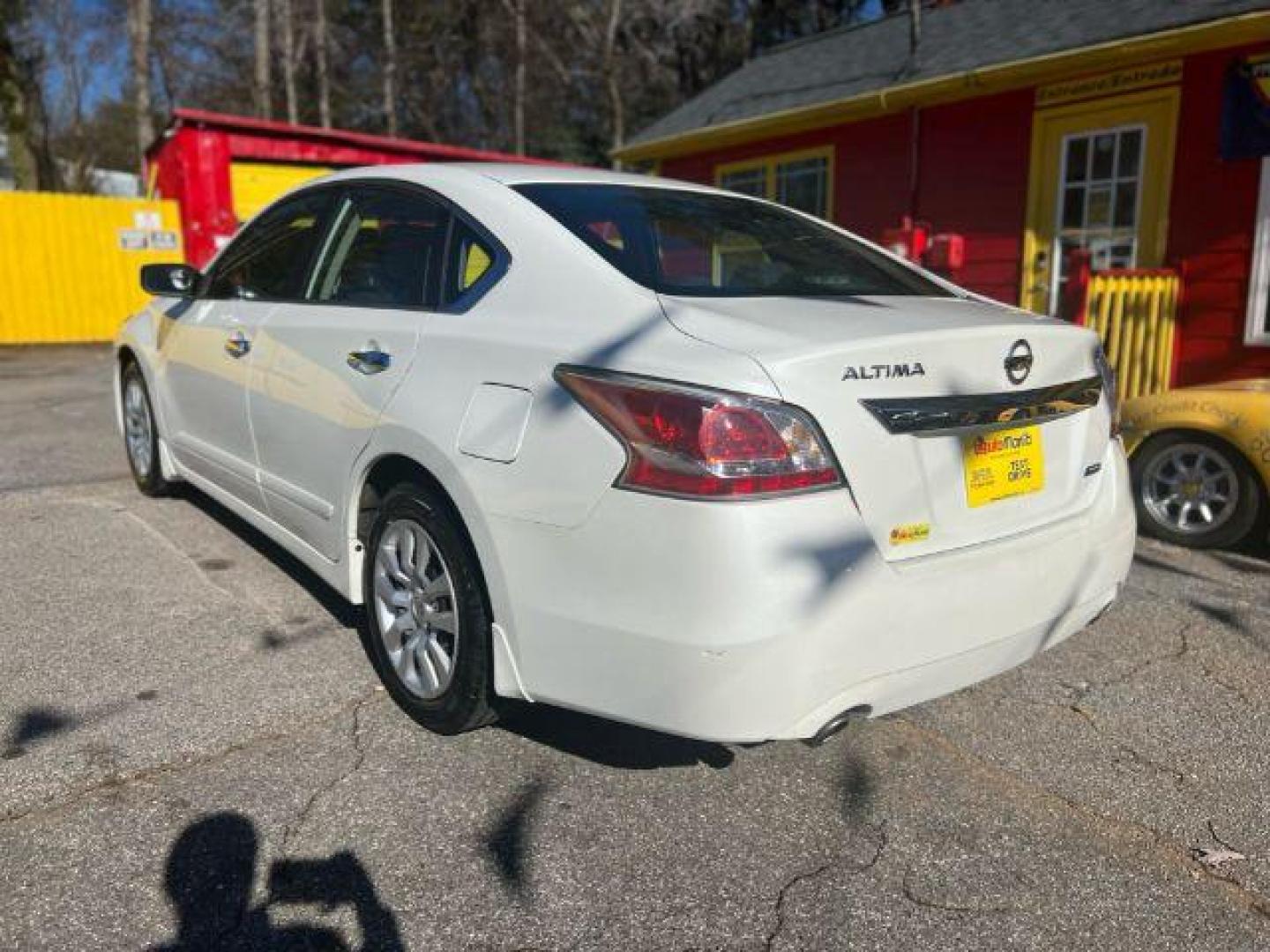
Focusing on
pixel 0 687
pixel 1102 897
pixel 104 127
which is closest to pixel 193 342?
pixel 0 687

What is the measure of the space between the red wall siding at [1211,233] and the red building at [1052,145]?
0.5 inches

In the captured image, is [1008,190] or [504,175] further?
[1008,190]

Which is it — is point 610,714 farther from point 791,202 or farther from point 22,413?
point 791,202

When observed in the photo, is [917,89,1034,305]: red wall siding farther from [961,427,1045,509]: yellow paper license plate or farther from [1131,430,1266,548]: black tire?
[961,427,1045,509]: yellow paper license plate

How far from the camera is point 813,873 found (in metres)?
2.31

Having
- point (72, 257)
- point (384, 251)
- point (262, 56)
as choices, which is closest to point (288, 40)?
point (262, 56)

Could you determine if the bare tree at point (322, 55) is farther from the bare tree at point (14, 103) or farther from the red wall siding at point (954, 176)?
the red wall siding at point (954, 176)

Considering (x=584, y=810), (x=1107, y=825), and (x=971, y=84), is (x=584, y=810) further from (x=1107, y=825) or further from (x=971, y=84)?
(x=971, y=84)

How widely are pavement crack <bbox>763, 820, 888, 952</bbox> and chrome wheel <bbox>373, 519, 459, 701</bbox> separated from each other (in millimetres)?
1001

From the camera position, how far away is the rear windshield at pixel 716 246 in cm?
264

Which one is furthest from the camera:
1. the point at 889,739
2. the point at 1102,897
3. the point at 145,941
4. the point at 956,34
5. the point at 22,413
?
the point at 956,34

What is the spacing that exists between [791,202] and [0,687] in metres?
9.50

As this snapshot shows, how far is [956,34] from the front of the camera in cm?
998

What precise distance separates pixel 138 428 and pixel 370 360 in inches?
115
